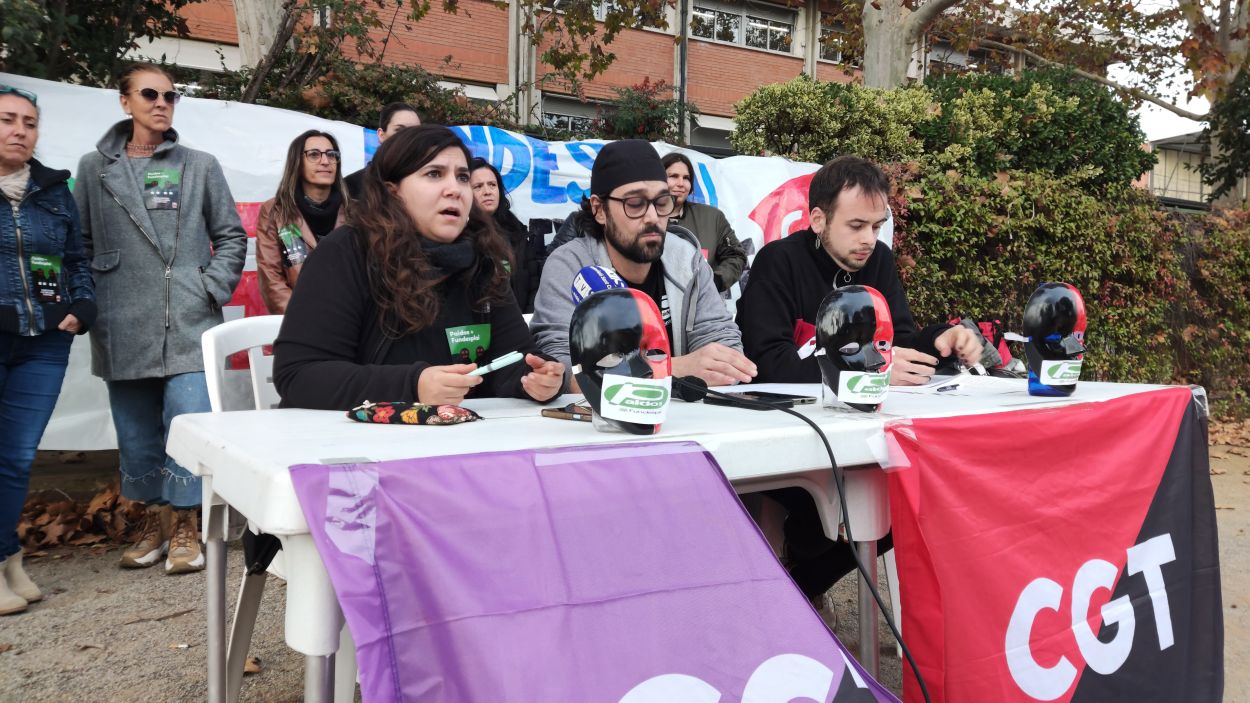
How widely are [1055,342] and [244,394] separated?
2.15 m

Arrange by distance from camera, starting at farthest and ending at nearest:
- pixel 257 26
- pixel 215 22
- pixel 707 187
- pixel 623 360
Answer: pixel 215 22 → pixel 257 26 → pixel 707 187 → pixel 623 360

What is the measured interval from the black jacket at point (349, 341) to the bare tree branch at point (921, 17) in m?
7.82

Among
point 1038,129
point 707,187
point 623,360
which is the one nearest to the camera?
point 623,360

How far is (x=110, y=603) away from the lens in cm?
320

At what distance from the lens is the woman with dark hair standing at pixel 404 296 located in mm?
1876

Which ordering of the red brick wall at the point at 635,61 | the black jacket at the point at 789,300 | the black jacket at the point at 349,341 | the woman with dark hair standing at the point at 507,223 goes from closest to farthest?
1. the black jacket at the point at 349,341
2. the black jacket at the point at 789,300
3. the woman with dark hair standing at the point at 507,223
4. the red brick wall at the point at 635,61

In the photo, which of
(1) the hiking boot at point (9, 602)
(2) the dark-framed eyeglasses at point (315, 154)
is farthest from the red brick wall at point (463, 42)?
(1) the hiking boot at point (9, 602)

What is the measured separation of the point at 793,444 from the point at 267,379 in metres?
1.59

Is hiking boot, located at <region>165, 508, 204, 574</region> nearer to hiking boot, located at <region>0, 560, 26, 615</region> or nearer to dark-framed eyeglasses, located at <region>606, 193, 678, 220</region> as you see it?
hiking boot, located at <region>0, 560, 26, 615</region>

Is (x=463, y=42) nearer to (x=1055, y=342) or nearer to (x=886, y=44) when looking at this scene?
(x=886, y=44)

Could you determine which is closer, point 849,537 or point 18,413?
point 849,537

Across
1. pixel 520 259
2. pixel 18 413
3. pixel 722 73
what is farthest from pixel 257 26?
pixel 722 73

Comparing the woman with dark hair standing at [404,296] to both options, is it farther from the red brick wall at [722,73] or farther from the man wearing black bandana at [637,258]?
the red brick wall at [722,73]

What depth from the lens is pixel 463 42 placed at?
16.7 meters
